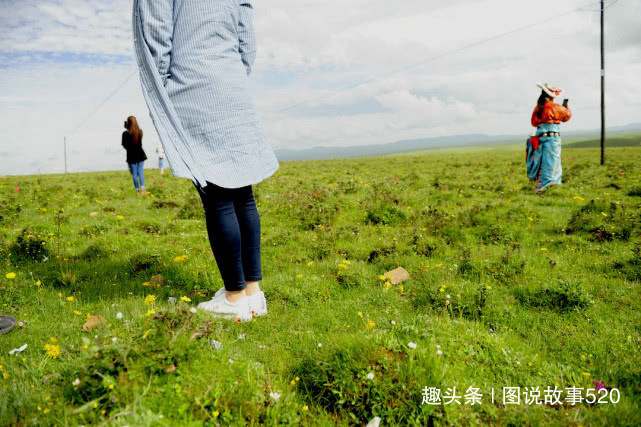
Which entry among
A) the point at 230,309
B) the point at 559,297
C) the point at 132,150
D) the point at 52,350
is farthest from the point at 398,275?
the point at 132,150

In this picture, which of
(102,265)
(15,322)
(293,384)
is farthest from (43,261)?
(293,384)

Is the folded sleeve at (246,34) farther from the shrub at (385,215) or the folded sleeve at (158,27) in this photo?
the shrub at (385,215)

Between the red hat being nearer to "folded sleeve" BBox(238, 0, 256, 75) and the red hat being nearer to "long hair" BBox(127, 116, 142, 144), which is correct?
"folded sleeve" BBox(238, 0, 256, 75)

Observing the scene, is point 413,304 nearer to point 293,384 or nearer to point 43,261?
point 293,384

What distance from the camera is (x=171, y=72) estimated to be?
125 inches

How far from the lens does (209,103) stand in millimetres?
3166

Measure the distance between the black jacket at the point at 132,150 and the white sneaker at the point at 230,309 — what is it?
11.1 m

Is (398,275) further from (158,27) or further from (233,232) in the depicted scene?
(158,27)

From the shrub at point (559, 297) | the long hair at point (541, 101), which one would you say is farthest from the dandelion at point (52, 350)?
the long hair at point (541, 101)

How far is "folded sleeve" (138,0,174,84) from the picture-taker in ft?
9.70

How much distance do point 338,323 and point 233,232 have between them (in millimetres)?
1222

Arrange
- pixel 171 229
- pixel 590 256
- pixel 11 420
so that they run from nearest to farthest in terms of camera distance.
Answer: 1. pixel 11 420
2. pixel 590 256
3. pixel 171 229

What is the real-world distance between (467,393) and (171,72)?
3118 mm

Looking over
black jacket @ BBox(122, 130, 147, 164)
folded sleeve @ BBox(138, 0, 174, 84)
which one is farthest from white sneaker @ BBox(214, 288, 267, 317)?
black jacket @ BBox(122, 130, 147, 164)
